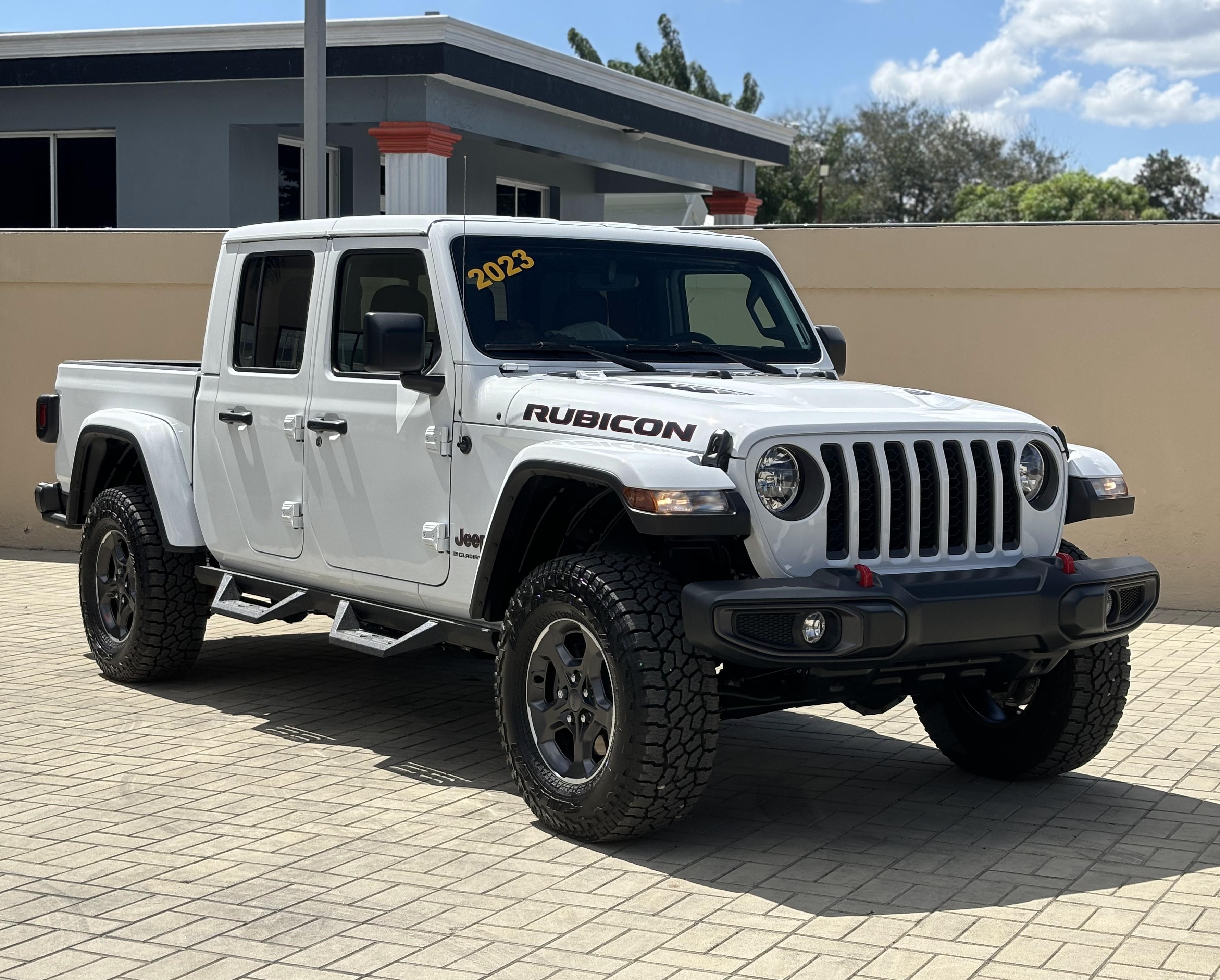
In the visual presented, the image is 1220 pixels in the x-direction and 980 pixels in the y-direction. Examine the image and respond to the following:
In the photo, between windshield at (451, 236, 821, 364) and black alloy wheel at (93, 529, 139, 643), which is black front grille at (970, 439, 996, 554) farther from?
black alloy wheel at (93, 529, 139, 643)

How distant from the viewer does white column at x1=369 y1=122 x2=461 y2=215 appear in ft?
56.5

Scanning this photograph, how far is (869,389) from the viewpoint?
5.96 m

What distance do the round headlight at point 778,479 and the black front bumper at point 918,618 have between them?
255 millimetres

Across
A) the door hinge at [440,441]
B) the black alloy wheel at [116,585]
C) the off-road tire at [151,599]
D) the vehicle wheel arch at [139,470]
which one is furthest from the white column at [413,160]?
the door hinge at [440,441]

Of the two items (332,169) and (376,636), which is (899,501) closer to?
(376,636)

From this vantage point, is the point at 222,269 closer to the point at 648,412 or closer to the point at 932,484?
the point at 648,412

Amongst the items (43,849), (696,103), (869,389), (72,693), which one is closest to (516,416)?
(869,389)

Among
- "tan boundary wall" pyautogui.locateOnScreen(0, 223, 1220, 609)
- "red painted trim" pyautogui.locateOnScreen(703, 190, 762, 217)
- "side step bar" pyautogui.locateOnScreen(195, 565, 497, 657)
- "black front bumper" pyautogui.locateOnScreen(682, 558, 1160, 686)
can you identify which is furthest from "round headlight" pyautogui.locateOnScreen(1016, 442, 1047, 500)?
"red painted trim" pyautogui.locateOnScreen(703, 190, 762, 217)

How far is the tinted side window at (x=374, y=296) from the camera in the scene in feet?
20.4

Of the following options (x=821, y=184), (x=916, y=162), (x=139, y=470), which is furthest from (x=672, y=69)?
(x=139, y=470)

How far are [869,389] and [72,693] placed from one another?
407 centimetres

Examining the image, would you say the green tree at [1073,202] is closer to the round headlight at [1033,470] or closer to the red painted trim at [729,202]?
the red painted trim at [729,202]

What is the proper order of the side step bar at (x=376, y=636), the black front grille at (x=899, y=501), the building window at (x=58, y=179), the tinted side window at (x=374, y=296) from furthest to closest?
the building window at (x=58, y=179)
the tinted side window at (x=374, y=296)
the side step bar at (x=376, y=636)
the black front grille at (x=899, y=501)

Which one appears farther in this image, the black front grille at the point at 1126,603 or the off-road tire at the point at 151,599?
the off-road tire at the point at 151,599
